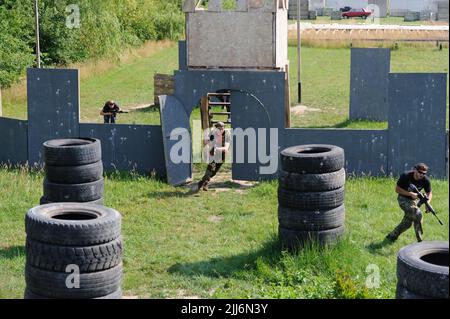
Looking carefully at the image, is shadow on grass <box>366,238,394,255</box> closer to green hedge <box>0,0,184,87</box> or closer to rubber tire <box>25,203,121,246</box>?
rubber tire <box>25,203,121,246</box>

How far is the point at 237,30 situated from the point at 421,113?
4.42 metres

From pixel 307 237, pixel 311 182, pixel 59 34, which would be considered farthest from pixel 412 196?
pixel 59 34

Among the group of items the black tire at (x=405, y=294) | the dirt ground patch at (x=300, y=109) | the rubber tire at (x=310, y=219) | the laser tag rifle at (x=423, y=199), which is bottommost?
the black tire at (x=405, y=294)

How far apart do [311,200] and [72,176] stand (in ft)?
12.9

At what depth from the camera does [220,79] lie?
18.3 m

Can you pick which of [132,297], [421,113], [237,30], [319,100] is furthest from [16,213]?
[319,100]

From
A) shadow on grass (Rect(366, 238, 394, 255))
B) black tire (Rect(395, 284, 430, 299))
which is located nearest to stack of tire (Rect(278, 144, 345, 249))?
shadow on grass (Rect(366, 238, 394, 255))

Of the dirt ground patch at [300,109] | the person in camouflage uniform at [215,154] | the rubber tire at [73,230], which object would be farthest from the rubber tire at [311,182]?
the dirt ground patch at [300,109]

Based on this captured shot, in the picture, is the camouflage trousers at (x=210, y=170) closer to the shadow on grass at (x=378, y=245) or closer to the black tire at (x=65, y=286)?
the shadow on grass at (x=378, y=245)

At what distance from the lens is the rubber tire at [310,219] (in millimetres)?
12242

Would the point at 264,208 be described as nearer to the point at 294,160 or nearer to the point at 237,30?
the point at 294,160

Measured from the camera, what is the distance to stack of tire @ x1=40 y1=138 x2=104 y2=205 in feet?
44.1

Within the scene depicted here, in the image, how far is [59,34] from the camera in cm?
3769

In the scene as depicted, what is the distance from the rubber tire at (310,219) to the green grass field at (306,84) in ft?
38.3
